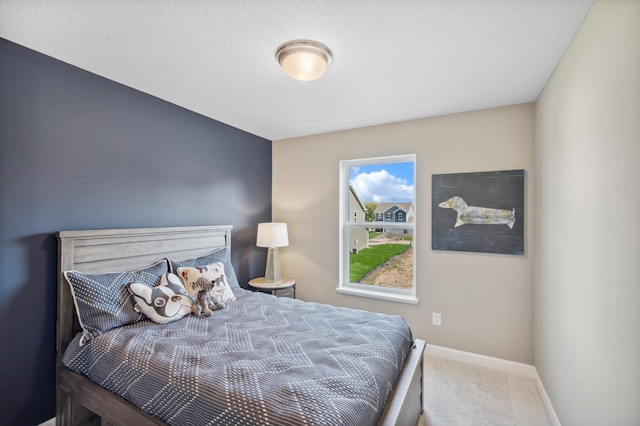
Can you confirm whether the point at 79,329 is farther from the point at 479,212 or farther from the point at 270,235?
the point at 479,212

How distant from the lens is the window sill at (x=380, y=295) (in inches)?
119

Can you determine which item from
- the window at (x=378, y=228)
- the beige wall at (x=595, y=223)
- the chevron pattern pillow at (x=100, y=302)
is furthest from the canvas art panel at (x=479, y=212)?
the chevron pattern pillow at (x=100, y=302)

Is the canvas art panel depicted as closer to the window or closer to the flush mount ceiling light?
the window

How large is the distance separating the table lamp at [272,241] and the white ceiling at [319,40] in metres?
1.37

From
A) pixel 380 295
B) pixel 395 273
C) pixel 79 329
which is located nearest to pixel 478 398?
pixel 380 295

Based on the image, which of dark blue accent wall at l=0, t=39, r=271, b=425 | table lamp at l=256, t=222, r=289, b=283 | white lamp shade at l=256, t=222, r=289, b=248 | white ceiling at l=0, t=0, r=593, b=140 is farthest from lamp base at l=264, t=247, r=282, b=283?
white ceiling at l=0, t=0, r=593, b=140

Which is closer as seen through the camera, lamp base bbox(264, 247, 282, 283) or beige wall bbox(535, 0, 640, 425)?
beige wall bbox(535, 0, 640, 425)

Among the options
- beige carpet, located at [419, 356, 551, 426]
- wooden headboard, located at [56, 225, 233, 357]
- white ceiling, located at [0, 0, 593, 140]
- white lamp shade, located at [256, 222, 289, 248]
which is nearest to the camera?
white ceiling, located at [0, 0, 593, 140]

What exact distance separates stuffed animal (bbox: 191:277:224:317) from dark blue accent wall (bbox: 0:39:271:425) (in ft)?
2.33

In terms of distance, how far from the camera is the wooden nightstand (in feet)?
10.4

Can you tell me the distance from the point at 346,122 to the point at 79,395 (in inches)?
121

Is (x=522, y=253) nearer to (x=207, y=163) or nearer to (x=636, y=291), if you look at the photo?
(x=636, y=291)

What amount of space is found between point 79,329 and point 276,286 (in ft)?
5.59

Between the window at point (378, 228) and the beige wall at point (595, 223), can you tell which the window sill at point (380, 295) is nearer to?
the window at point (378, 228)
